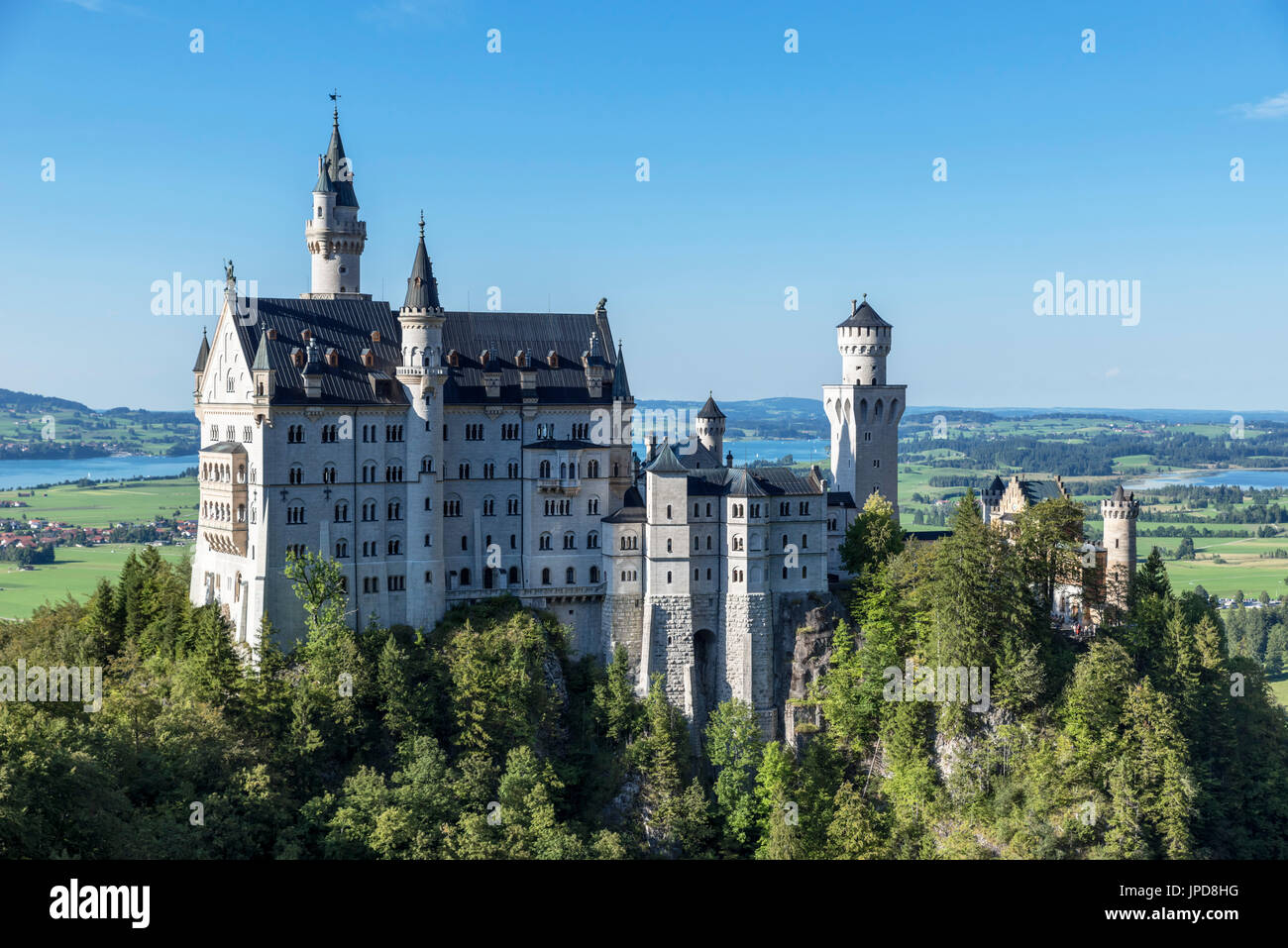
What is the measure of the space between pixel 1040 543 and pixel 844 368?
2324 centimetres

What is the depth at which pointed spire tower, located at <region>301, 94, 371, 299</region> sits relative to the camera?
92000mm

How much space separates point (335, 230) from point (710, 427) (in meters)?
27.3

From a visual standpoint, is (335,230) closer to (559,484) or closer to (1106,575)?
(559,484)

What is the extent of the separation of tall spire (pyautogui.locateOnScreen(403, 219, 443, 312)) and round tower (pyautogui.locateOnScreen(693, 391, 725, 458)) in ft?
67.4

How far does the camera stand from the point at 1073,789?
2960 inches

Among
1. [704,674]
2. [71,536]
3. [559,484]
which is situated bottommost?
[704,674]

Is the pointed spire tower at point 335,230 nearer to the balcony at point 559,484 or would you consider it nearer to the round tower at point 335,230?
the round tower at point 335,230

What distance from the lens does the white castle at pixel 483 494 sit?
261 ft

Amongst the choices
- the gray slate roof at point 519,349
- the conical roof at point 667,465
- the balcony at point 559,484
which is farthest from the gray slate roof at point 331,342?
the conical roof at point 667,465

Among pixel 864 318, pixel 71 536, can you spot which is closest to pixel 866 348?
pixel 864 318

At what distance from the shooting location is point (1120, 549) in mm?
86812

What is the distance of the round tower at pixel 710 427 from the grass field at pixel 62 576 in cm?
6700

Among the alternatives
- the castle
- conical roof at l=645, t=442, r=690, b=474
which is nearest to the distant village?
conical roof at l=645, t=442, r=690, b=474
